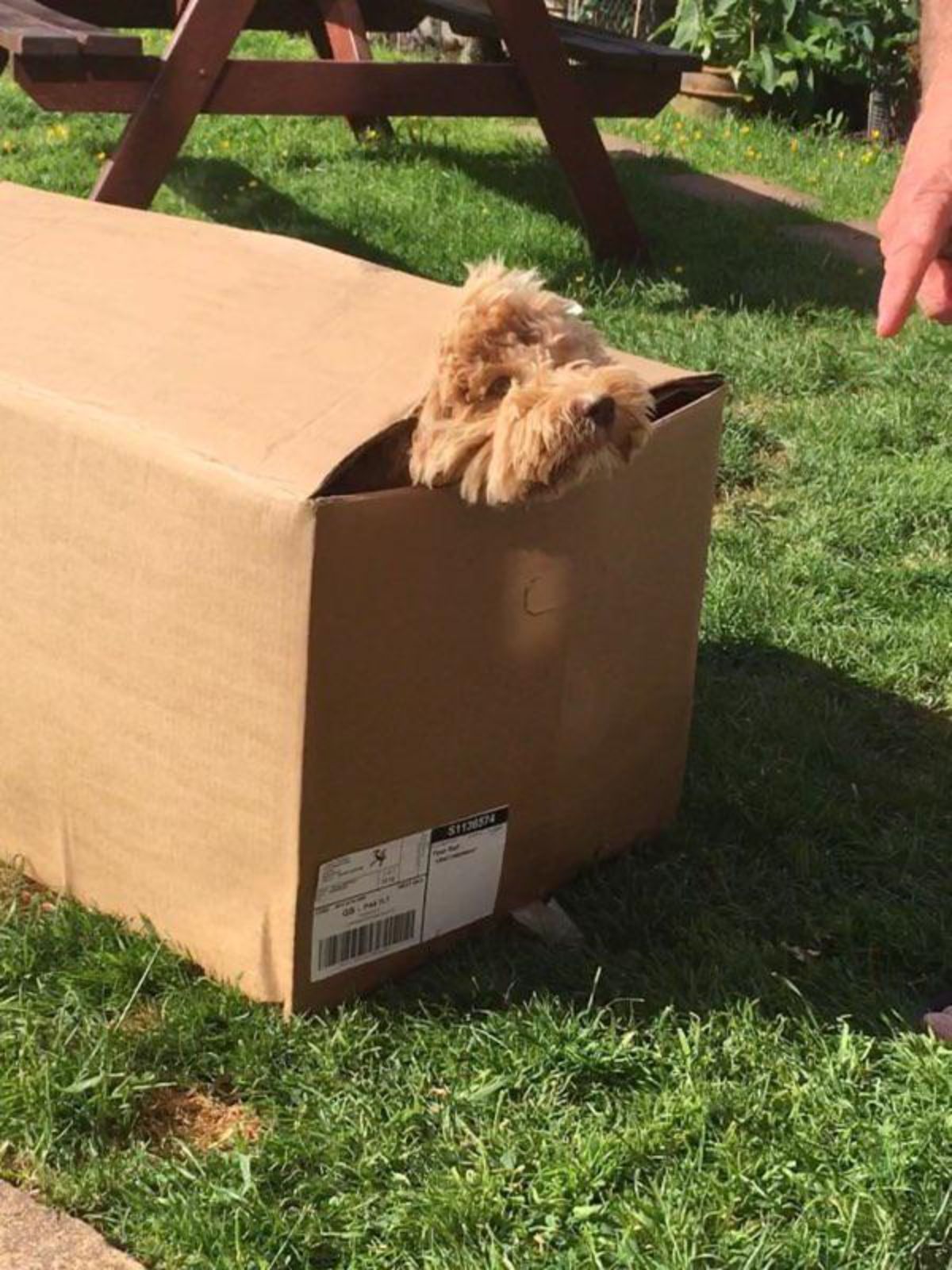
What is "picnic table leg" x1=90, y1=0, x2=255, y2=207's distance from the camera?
15.1 feet

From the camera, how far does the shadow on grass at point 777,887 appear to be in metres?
2.20

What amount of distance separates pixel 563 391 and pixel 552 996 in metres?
0.81

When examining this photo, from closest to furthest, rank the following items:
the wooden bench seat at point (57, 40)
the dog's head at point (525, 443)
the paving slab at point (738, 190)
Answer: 1. the dog's head at point (525, 443)
2. the wooden bench seat at point (57, 40)
3. the paving slab at point (738, 190)

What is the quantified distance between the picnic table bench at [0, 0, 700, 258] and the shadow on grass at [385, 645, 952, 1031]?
8.50ft

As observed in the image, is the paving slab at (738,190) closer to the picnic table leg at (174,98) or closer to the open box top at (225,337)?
the picnic table leg at (174,98)

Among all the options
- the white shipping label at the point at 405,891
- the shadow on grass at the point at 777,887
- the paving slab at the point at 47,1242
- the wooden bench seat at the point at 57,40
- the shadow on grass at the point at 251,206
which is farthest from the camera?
the shadow on grass at the point at 251,206

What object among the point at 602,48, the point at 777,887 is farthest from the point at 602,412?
the point at 602,48

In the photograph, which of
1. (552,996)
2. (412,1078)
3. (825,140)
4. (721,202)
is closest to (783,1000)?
(552,996)

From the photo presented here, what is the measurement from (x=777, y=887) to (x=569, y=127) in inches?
137

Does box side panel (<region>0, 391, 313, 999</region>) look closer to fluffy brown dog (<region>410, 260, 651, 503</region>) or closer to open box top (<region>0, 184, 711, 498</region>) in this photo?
open box top (<region>0, 184, 711, 498</region>)

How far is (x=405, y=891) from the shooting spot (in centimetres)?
216

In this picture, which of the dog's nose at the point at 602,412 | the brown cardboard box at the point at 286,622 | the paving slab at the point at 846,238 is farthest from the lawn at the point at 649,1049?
the paving slab at the point at 846,238

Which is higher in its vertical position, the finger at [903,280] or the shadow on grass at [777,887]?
the finger at [903,280]

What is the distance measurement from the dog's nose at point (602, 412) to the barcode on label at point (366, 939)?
719mm
